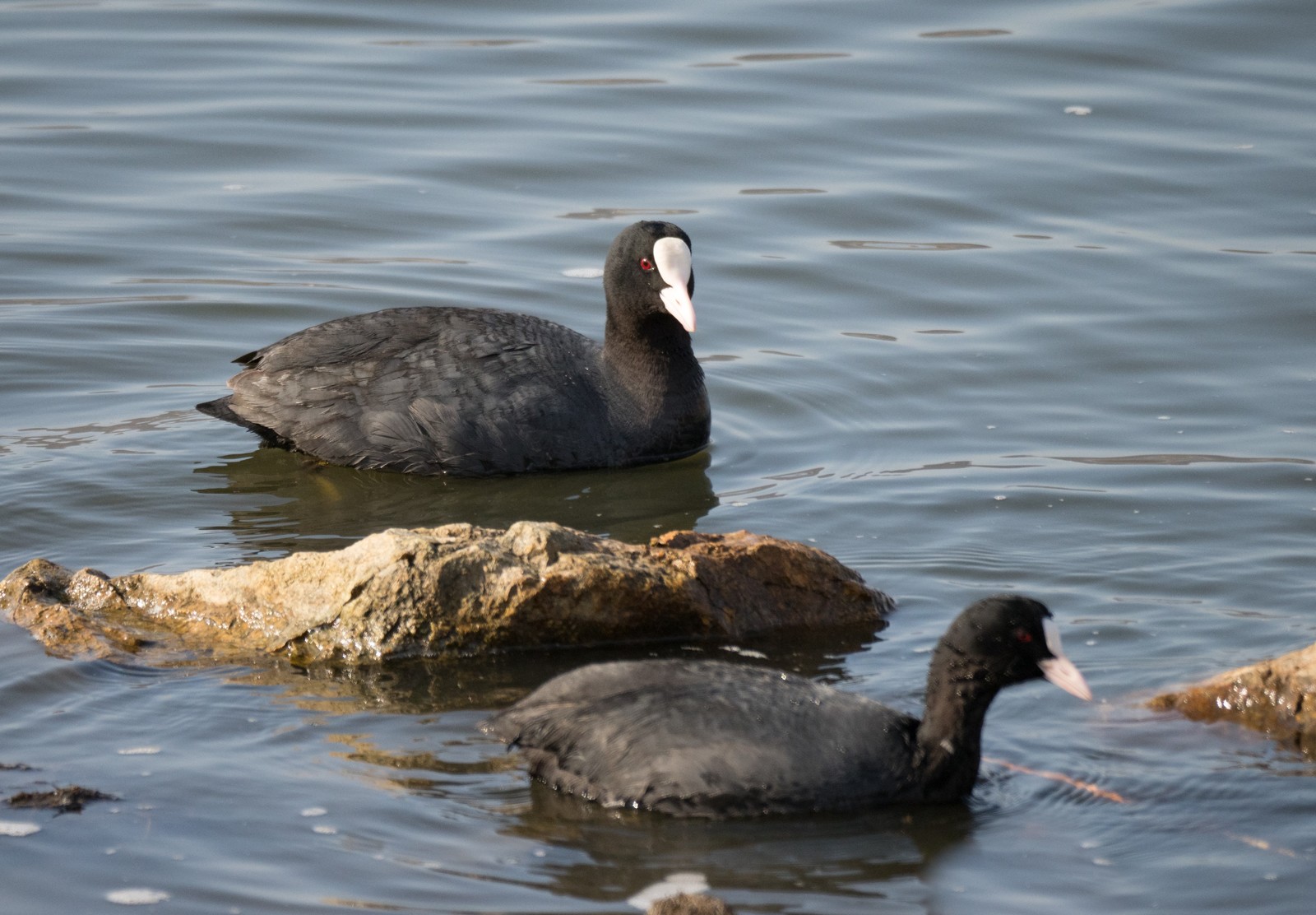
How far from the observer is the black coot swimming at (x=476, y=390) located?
8.63m

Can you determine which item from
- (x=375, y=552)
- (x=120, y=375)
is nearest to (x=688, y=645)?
(x=375, y=552)

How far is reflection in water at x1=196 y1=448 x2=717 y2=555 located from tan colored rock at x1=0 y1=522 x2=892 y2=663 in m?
1.23

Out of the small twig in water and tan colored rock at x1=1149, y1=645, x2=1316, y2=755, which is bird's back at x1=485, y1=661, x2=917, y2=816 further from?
tan colored rock at x1=1149, y1=645, x2=1316, y2=755

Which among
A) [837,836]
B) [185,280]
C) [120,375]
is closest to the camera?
[837,836]

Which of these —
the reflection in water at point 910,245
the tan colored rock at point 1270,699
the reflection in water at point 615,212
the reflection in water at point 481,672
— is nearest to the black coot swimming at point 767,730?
the reflection in water at point 481,672

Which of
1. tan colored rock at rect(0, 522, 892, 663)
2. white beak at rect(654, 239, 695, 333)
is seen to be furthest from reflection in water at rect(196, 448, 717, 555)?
tan colored rock at rect(0, 522, 892, 663)

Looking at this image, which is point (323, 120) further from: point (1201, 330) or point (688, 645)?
point (688, 645)

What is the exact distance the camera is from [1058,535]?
7.80 m

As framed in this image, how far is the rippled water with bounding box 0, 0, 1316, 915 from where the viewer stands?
5062 mm

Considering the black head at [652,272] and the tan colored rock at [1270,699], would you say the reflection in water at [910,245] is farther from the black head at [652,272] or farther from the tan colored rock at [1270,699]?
the tan colored rock at [1270,699]

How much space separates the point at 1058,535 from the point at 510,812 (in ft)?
11.4

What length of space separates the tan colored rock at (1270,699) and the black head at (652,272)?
357 cm

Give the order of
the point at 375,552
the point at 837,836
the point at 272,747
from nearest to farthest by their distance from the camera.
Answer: the point at 837,836, the point at 272,747, the point at 375,552

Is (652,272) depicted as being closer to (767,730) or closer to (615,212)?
(615,212)
